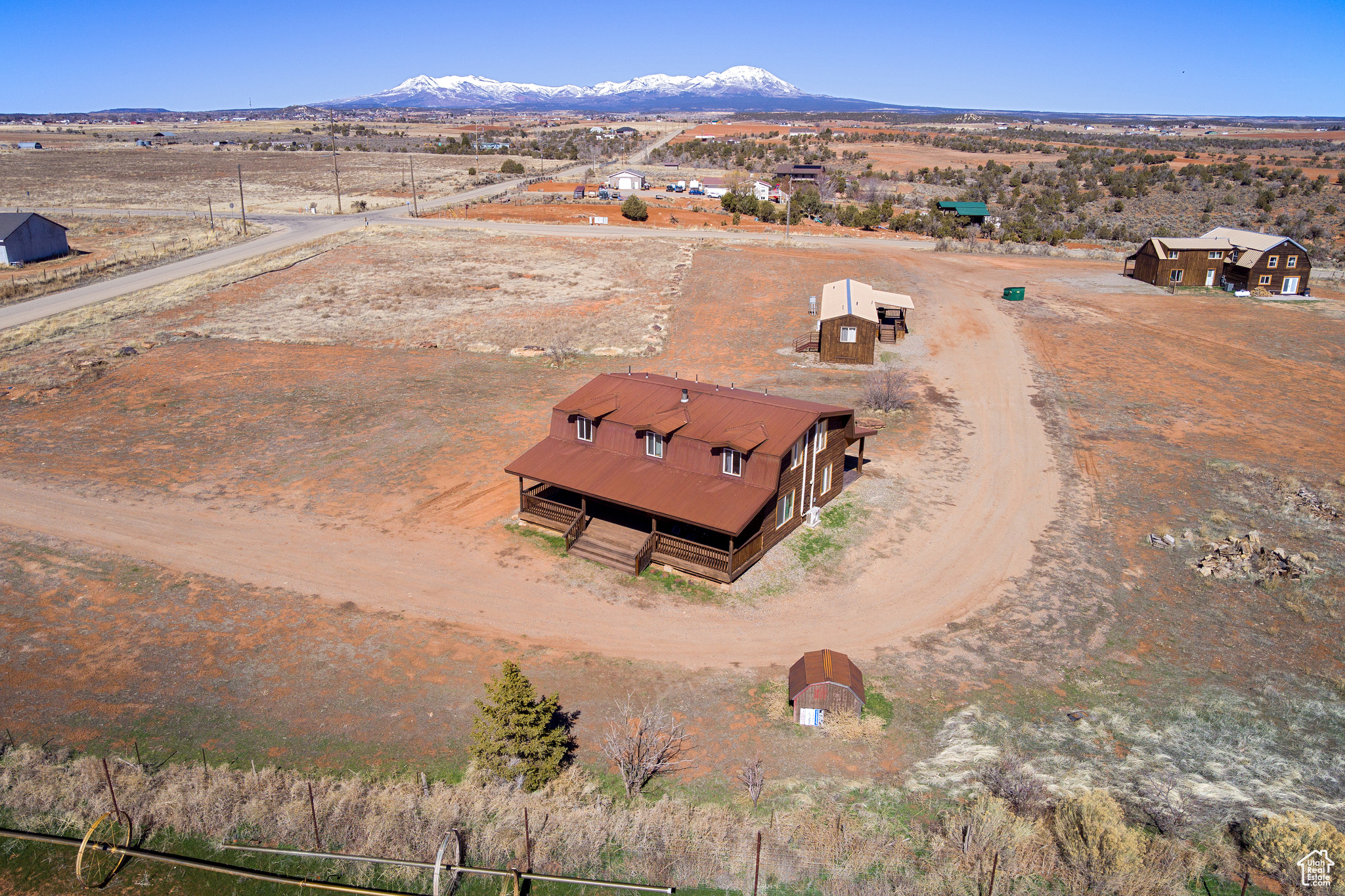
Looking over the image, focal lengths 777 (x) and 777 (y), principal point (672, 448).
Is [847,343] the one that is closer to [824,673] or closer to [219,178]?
[824,673]

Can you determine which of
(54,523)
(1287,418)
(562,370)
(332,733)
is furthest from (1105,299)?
(54,523)

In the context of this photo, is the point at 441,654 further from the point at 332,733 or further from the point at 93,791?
the point at 93,791

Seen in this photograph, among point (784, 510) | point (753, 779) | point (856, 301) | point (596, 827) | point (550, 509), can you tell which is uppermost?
point (856, 301)

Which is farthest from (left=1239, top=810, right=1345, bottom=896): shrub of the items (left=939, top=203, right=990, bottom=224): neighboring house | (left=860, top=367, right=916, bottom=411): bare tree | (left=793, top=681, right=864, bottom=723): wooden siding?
(left=939, top=203, right=990, bottom=224): neighboring house

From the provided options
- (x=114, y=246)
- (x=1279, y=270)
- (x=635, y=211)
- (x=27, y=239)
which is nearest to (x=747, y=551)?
(x=1279, y=270)

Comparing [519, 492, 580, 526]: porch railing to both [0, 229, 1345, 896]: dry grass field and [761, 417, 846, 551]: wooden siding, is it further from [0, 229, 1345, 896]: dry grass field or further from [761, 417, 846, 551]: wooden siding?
[761, 417, 846, 551]: wooden siding
